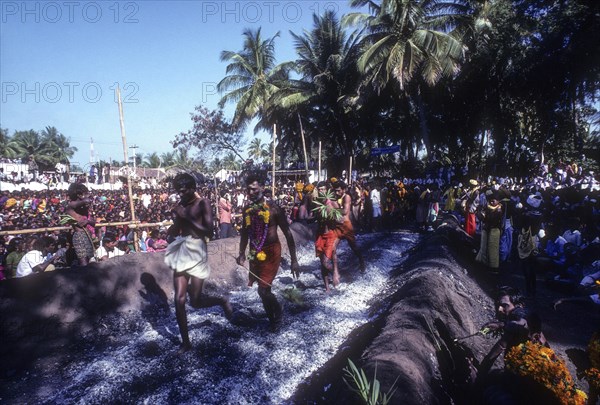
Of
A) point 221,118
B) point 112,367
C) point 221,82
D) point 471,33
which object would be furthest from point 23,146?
point 112,367

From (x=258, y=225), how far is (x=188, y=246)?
99cm

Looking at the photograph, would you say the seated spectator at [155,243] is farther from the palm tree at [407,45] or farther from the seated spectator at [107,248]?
the palm tree at [407,45]

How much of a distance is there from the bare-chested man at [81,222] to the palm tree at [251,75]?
2214 cm

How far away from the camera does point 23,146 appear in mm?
54281

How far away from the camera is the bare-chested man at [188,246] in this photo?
14.1 feet

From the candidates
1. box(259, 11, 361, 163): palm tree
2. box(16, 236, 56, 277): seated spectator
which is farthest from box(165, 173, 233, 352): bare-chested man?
box(259, 11, 361, 163): palm tree

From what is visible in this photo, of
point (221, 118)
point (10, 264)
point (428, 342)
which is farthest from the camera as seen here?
point (221, 118)

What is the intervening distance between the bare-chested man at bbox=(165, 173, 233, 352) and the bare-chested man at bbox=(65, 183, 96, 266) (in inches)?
104

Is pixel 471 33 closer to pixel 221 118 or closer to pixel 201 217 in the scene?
pixel 221 118

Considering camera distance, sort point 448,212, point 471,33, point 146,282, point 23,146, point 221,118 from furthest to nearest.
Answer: point 23,146 < point 221,118 < point 471,33 < point 448,212 < point 146,282

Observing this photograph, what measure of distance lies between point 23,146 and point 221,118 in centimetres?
3955

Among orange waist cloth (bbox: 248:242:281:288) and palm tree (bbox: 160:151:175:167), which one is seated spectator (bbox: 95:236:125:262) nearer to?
orange waist cloth (bbox: 248:242:281:288)

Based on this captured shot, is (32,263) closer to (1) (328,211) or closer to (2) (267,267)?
(2) (267,267)

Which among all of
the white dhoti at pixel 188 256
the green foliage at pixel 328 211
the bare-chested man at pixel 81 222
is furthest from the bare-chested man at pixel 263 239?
the bare-chested man at pixel 81 222
